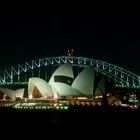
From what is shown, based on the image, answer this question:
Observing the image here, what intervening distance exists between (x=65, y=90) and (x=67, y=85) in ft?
4.60

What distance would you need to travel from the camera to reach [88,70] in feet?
281

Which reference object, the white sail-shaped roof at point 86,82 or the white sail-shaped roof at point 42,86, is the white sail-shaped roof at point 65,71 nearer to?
the white sail-shaped roof at point 86,82

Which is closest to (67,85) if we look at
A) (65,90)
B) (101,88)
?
(65,90)

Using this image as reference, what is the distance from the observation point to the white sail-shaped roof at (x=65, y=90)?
8675 centimetres

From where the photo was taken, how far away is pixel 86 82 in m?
84.9

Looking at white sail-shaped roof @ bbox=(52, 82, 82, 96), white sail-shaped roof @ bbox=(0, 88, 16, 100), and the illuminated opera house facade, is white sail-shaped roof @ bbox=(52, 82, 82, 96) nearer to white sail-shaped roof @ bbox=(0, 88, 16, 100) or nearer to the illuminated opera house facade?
the illuminated opera house facade

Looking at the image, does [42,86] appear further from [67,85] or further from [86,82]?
[86,82]

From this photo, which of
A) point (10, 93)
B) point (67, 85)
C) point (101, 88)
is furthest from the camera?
point (10, 93)

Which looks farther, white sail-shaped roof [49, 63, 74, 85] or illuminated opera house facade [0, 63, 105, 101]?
white sail-shaped roof [49, 63, 74, 85]

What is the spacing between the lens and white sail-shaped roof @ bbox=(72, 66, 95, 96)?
278 ft

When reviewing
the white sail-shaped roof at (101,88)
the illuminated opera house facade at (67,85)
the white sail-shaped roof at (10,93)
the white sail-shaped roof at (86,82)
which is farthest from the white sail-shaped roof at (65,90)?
the white sail-shaped roof at (10,93)

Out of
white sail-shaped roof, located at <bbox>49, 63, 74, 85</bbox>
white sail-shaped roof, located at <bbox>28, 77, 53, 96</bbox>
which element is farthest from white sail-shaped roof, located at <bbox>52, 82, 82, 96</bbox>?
white sail-shaped roof, located at <bbox>49, 63, 74, 85</bbox>

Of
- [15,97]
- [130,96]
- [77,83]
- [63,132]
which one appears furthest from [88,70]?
[63,132]

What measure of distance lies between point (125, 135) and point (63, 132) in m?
4.92
